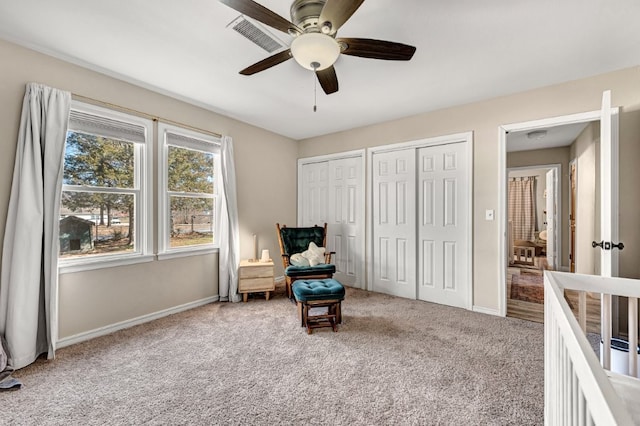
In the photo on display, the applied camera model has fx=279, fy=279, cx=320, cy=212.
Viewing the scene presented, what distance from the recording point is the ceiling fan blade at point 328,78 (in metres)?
2.00

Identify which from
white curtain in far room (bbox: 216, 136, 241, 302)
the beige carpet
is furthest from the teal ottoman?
white curtain in far room (bbox: 216, 136, 241, 302)

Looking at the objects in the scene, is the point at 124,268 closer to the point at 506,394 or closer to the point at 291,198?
the point at 291,198

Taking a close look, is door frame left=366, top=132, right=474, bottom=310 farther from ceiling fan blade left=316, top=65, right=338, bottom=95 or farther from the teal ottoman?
ceiling fan blade left=316, top=65, right=338, bottom=95

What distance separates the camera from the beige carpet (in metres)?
1.61

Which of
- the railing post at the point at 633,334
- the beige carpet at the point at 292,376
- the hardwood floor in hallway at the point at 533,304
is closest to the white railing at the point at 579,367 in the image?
the railing post at the point at 633,334

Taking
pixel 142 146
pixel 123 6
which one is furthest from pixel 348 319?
pixel 123 6

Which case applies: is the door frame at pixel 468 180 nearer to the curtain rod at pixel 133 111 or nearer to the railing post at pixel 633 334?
the railing post at pixel 633 334

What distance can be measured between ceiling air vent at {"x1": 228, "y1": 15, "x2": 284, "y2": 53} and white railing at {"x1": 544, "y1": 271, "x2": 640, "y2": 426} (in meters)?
2.28

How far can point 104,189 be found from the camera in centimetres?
272

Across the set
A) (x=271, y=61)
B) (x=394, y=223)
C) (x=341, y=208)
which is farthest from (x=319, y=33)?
(x=341, y=208)

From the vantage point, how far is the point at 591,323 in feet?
9.82

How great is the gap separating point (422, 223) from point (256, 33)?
9.33 ft

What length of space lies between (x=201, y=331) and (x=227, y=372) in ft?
2.78

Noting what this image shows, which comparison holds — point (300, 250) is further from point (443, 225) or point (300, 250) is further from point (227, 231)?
point (443, 225)
